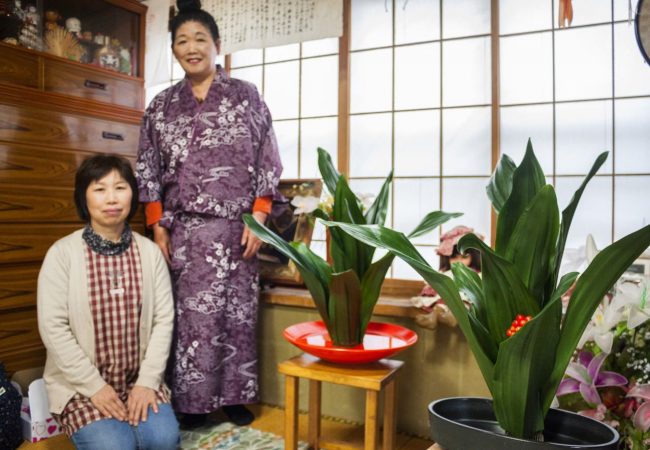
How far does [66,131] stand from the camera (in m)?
2.37

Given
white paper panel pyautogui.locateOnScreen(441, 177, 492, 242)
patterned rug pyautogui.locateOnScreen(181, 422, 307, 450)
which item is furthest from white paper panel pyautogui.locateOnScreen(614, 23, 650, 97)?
patterned rug pyautogui.locateOnScreen(181, 422, 307, 450)

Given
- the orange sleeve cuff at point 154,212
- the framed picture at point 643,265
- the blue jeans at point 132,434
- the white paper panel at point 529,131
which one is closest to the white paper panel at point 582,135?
the white paper panel at point 529,131

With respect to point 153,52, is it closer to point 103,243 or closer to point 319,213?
point 103,243

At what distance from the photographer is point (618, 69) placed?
2.13 metres

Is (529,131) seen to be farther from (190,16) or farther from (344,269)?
(190,16)

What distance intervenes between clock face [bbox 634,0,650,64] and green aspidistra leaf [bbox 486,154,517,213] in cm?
85

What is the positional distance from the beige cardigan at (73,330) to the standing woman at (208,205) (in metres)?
0.19

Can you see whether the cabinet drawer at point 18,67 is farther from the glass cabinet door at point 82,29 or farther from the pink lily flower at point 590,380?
the pink lily flower at point 590,380

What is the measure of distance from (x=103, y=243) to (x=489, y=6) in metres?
1.86

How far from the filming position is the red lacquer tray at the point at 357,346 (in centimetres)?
156

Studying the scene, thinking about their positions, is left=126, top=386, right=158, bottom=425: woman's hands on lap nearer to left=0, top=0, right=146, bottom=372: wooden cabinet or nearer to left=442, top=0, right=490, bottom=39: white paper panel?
left=0, top=0, right=146, bottom=372: wooden cabinet

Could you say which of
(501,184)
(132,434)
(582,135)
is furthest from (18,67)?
(582,135)

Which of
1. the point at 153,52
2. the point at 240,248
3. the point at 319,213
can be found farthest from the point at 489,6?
the point at 153,52

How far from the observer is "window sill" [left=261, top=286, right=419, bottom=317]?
6.79ft
